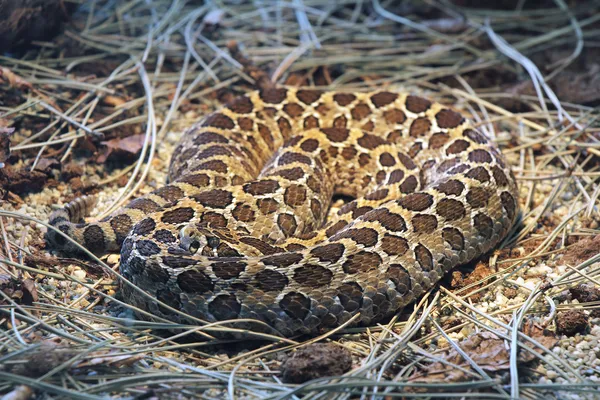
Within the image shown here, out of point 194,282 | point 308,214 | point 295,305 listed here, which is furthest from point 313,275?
point 308,214

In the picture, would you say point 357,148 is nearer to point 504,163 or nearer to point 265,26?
point 504,163

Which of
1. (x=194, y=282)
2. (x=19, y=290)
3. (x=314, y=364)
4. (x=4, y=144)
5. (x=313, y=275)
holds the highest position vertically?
(x=4, y=144)

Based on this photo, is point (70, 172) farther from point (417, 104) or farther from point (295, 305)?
point (417, 104)

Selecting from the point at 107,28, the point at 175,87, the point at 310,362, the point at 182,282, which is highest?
the point at 107,28

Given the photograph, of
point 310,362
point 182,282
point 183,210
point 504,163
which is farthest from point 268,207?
point 504,163

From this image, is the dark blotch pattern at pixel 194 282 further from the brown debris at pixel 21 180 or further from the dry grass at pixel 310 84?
the brown debris at pixel 21 180

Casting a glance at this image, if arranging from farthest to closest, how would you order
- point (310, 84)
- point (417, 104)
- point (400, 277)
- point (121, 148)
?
point (310, 84) < point (417, 104) < point (121, 148) < point (400, 277)

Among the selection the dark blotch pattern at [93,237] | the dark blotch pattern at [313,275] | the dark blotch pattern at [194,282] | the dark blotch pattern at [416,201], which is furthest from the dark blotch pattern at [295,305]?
the dark blotch pattern at [93,237]

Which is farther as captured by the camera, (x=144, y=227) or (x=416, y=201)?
(x=416, y=201)
